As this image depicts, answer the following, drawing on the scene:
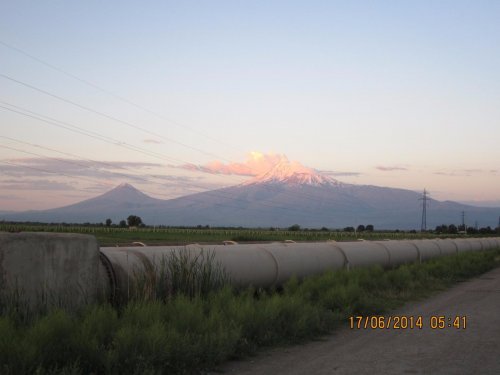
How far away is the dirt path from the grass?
0.46 meters

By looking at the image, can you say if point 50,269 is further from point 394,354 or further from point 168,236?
point 168,236

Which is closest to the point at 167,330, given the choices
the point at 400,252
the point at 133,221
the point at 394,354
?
the point at 394,354

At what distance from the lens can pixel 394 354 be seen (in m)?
8.90

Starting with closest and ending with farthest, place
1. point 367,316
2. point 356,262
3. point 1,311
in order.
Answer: point 1,311 < point 367,316 < point 356,262

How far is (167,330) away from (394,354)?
3424 mm

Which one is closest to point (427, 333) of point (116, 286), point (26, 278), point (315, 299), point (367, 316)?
point (367, 316)

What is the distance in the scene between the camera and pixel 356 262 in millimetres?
21156

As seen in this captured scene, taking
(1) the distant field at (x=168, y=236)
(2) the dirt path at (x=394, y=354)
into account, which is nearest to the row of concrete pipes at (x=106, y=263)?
(2) the dirt path at (x=394, y=354)

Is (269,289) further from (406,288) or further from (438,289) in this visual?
(438,289)

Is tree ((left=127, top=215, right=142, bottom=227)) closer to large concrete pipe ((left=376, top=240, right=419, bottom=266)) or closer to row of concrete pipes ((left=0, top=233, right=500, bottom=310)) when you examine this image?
large concrete pipe ((left=376, top=240, right=419, bottom=266))

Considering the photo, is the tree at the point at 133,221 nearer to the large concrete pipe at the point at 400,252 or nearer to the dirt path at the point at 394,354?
the large concrete pipe at the point at 400,252

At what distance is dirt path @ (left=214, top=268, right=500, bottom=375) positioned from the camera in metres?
7.99

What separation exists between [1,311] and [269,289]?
822cm
